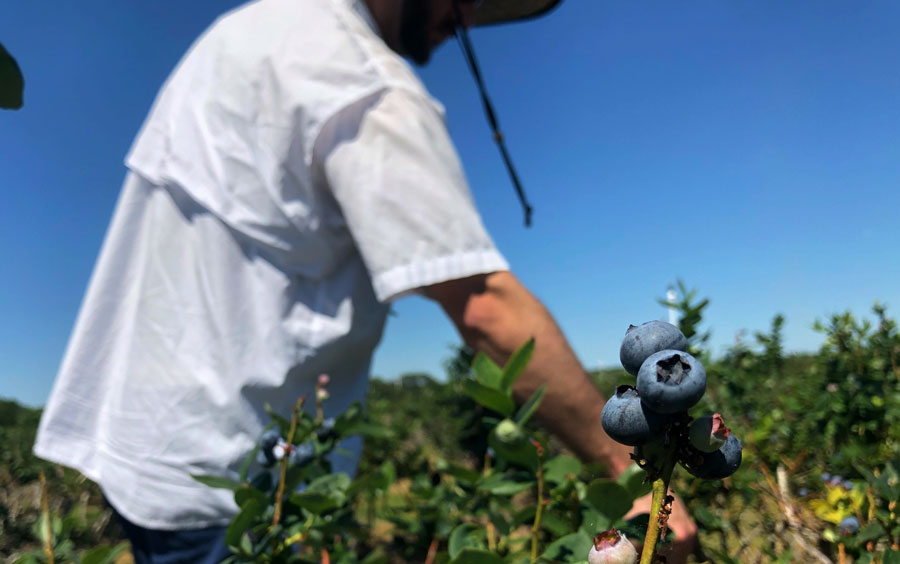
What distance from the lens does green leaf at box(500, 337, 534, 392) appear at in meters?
0.81

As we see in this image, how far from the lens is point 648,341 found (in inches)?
14.8

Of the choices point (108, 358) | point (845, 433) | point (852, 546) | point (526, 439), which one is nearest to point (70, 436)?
point (108, 358)

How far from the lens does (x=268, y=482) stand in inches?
39.9

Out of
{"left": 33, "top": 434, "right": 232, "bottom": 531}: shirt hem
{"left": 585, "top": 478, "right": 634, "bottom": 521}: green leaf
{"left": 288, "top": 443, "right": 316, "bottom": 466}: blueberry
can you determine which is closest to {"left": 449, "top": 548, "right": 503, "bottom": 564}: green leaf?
{"left": 585, "top": 478, "right": 634, "bottom": 521}: green leaf

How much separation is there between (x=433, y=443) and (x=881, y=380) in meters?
4.23

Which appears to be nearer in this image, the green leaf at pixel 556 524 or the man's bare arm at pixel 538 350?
the green leaf at pixel 556 524

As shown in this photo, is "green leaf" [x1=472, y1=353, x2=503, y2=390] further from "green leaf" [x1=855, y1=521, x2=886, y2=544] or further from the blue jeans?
the blue jeans

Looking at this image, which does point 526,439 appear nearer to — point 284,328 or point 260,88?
point 284,328

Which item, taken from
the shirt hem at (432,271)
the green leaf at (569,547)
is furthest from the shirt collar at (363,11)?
the green leaf at (569,547)

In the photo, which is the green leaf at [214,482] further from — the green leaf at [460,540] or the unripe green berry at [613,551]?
the unripe green berry at [613,551]

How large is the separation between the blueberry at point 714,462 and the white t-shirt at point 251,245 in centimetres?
86

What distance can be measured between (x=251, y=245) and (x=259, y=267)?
0.18 ft

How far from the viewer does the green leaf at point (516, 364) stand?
811mm

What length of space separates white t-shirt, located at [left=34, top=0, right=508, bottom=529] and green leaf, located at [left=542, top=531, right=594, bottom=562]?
0.66 metres
